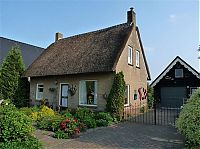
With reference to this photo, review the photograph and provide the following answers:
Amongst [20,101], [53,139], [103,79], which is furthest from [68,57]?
[53,139]

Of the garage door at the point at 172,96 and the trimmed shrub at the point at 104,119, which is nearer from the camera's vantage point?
the trimmed shrub at the point at 104,119

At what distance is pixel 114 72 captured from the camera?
15492 millimetres

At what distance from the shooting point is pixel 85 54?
60.6 ft

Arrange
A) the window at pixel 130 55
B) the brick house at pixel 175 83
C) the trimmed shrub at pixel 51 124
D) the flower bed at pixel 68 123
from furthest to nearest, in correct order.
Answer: the brick house at pixel 175 83, the window at pixel 130 55, the trimmed shrub at pixel 51 124, the flower bed at pixel 68 123

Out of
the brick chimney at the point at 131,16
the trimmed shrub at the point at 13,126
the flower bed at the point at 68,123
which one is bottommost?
the flower bed at the point at 68,123

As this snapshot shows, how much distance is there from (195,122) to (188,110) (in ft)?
2.05

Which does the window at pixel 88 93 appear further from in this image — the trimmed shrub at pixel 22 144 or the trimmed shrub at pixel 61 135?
the trimmed shrub at pixel 22 144

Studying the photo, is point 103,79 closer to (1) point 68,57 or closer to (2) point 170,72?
(1) point 68,57

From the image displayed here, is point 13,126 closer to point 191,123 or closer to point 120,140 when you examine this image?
point 120,140

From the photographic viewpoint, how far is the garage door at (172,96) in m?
26.0

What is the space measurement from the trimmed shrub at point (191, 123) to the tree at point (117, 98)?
636cm

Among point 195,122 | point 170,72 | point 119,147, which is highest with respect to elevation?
point 170,72

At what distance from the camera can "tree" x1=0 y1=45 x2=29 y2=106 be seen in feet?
70.5

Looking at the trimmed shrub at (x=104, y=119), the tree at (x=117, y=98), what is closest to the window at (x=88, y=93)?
the tree at (x=117, y=98)
